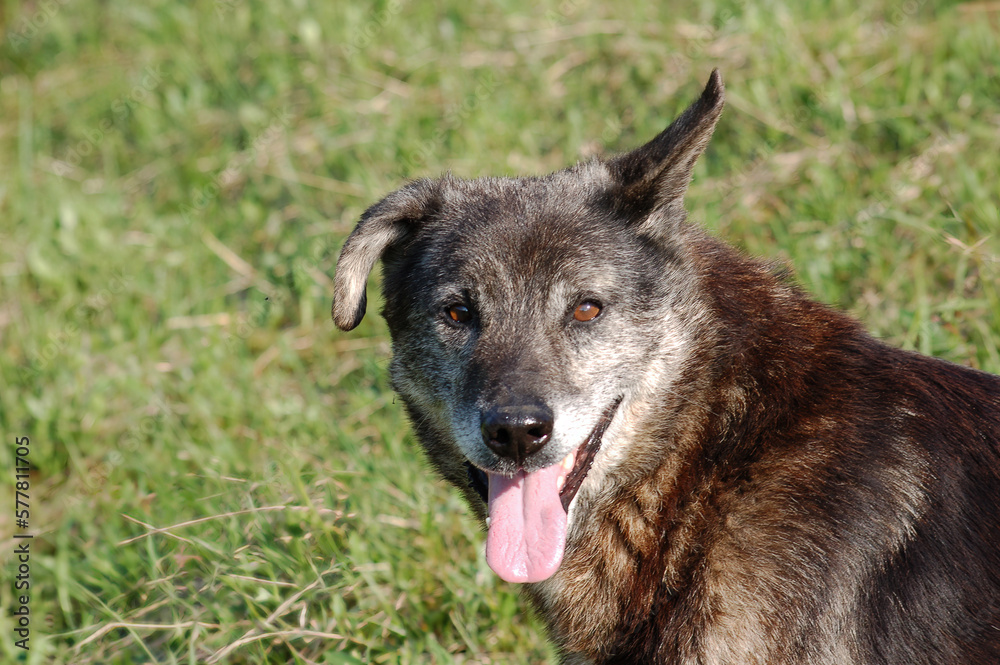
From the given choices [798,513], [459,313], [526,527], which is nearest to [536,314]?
[459,313]

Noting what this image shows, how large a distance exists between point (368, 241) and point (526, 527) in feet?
4.00

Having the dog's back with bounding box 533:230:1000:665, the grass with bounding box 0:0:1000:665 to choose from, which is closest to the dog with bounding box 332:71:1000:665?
the dog's back with bounding box 533:230:1000:665

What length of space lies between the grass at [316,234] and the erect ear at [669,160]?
5.69 ft

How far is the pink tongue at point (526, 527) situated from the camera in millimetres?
2992

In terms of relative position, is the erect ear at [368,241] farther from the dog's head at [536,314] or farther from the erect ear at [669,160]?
the erect ear at [669,160]

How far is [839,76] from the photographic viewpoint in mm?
5770

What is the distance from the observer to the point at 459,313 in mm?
3322

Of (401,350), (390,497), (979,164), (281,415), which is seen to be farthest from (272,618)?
(979,164)

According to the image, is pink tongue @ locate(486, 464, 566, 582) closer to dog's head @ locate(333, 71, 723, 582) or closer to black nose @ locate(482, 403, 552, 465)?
dog's head @ locate(333, 71, 723, 582)

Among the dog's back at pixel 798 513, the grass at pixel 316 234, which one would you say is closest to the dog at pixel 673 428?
the dog's back at pixel 798 513

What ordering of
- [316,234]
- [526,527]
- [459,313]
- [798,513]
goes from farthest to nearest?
[316,234]
[459,313]
[526,527]
[798,513]

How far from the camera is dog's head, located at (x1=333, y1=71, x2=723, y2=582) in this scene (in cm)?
299

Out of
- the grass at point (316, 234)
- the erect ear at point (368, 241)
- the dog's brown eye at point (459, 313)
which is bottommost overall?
the grass at point (316, 234)

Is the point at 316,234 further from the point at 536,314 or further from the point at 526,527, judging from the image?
the point at 526,527
